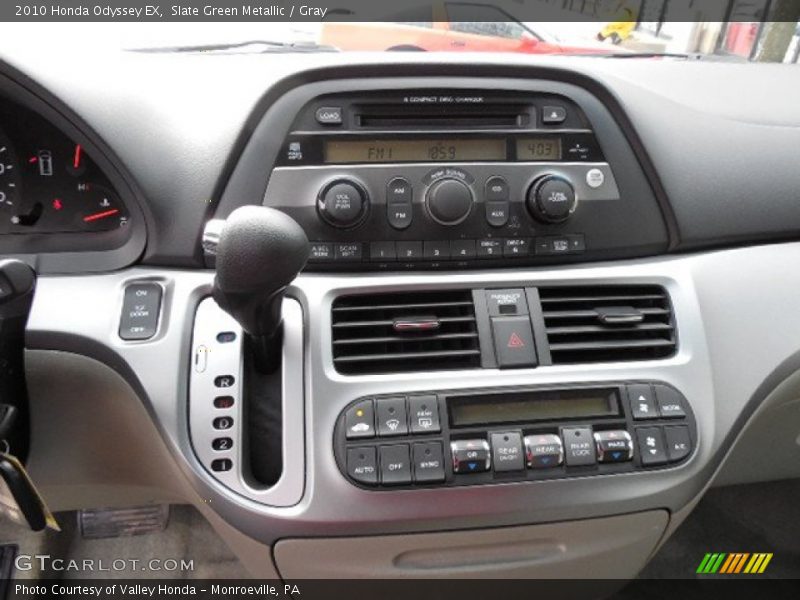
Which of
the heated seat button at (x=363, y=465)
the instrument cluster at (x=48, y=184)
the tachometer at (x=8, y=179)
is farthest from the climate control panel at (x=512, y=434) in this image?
the tachometer at (x=8, y=179)

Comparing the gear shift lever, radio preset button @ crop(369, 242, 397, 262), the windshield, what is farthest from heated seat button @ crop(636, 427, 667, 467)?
the windshield

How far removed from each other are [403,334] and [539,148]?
42 cm

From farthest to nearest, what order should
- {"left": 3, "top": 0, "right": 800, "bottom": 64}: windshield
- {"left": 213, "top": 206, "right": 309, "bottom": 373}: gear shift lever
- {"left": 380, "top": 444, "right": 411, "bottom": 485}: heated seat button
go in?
{"left": 3, "top": 0, "right": 800, "bottom": 64}: windshield, {"left": 380, "top": 444, "right": 411, "bottom": 485}: heated seat button, {"left": 213, "top": 206, "right": 309, "bottom": 373}: gear shift lever

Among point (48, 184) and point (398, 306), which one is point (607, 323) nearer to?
point (398, 306)

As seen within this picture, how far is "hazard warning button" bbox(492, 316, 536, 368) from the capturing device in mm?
1131

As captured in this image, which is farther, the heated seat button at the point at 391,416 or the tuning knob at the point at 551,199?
the tuning knob at the point at 551,199

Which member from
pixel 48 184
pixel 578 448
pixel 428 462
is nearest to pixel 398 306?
pixel 428 462

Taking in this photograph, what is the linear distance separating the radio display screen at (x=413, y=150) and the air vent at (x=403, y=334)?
0.24m

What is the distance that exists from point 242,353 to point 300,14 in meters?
0.71

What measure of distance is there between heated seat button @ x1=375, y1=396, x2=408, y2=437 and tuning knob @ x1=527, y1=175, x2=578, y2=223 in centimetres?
40

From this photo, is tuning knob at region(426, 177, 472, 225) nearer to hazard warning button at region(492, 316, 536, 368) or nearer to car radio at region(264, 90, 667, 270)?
car radio at region(264, 90, 667, 270)

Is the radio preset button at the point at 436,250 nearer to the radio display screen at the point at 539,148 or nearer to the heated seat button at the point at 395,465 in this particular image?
the radio display screen at the point at 539,148

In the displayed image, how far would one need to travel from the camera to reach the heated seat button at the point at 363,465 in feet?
3.40

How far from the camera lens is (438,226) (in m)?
1.18
